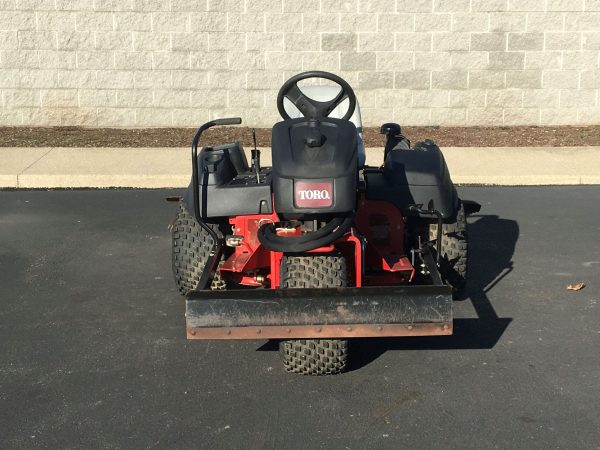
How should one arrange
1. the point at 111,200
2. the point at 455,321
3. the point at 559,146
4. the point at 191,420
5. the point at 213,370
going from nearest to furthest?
the point at 191,420 → the point at 213,370 → the point at 455,321 → the point at 111,200 → the point at 559,146

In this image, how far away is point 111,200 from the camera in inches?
362

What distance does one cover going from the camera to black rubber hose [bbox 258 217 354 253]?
4.64 meters

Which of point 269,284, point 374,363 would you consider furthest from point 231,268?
point 374,363

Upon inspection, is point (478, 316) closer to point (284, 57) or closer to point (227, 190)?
point (227, 190)

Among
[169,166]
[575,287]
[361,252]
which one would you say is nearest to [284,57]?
[169,166]

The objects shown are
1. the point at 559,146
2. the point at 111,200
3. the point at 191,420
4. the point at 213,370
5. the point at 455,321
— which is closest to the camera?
the point at 191,420

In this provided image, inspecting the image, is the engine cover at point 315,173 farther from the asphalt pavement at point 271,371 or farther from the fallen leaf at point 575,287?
the fallen leaf at point 575,287

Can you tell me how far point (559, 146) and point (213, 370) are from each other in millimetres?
7518

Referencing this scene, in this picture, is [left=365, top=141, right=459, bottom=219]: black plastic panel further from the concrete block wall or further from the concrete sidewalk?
the concrete block wall

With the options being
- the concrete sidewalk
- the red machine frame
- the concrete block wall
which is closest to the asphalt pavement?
the red machine frame

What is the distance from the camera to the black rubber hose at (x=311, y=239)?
4637 millimetres

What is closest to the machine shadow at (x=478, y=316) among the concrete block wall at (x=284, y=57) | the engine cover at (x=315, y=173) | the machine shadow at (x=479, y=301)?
the machine shadow at (x=479, y=301)

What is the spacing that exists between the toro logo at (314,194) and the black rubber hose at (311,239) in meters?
0.12

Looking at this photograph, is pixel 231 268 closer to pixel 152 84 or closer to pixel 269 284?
pixel 269 284
